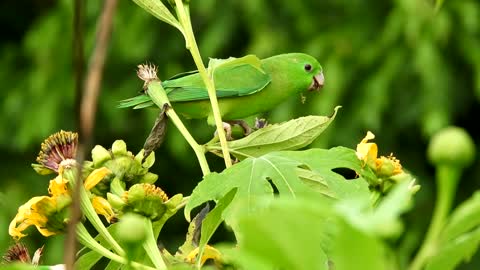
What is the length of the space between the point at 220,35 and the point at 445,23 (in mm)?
836

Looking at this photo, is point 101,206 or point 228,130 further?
point 228,130

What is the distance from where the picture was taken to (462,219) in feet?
1.07

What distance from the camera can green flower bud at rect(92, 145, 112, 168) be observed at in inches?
26.0

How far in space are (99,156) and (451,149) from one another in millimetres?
373

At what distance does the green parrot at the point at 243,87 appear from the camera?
99 cm

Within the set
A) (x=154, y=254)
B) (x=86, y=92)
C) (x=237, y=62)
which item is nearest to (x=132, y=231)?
(x=86, y=92)

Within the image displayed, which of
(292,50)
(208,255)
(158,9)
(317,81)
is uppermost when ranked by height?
(158,9)

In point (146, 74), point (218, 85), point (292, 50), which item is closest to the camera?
point (146, 74)

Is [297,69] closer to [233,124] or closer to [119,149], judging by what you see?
[233,124]

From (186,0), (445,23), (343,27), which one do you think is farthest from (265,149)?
(343,27)

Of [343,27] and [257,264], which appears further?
[343,27]

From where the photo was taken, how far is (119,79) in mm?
4262

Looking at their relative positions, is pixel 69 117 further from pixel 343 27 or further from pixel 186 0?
pixel 186 0

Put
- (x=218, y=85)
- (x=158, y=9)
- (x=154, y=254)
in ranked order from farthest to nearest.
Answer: (x=218, y=85) → (x=158, y=9) → (x=154, y=254)
